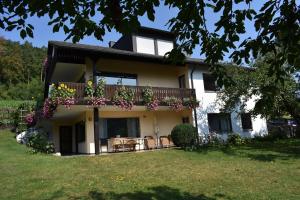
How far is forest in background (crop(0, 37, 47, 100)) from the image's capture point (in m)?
55.1

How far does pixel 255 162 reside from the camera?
14969mm

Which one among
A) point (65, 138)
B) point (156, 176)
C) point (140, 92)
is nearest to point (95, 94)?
point (140, 92)

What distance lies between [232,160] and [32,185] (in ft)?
29.8

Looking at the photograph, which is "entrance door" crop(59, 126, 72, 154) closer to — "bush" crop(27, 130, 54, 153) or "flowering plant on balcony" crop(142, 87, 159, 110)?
"bush" crop(27, 130, 54, 153)

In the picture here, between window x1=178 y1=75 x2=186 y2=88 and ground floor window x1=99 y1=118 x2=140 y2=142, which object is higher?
window x1=178 y1=75 x2=186 y2=88

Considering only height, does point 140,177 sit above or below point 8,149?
below

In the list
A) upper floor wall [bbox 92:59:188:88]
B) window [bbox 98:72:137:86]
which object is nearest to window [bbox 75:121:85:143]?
window [bbox 98:72:137:86]

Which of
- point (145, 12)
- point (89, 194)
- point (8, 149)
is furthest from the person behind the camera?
point (8, 149)

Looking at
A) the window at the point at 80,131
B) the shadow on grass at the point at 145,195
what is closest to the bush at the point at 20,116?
the window at the point at 80,131

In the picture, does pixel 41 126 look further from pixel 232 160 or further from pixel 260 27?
pixel 260 27

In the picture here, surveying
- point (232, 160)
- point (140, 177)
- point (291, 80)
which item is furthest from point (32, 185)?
point (291, 80)

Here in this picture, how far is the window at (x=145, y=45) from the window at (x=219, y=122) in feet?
20.9

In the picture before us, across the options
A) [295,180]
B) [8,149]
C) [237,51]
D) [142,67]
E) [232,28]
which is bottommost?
[295,180]

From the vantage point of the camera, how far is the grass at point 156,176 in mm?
9602
